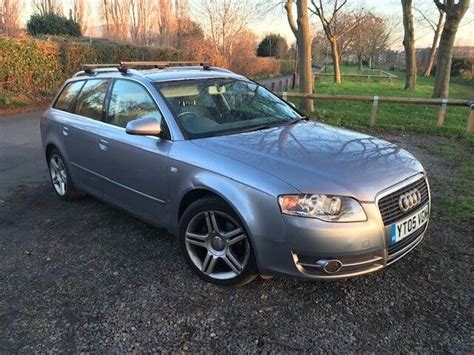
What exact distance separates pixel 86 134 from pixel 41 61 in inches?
528

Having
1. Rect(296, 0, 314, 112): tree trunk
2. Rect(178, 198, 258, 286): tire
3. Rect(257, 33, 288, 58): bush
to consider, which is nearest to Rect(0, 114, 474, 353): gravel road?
Rect(178, 198, 258, 286): tire

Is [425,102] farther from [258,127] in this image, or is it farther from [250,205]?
[250,205]

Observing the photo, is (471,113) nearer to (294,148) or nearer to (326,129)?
(326,129)

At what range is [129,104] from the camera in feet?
14.3

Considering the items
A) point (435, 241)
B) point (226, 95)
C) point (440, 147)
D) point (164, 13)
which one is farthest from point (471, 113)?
point (164, 13)

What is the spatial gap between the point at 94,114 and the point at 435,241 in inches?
142

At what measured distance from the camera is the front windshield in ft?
12.8

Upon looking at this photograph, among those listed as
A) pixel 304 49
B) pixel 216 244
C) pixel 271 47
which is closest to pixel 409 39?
pixel 304 49

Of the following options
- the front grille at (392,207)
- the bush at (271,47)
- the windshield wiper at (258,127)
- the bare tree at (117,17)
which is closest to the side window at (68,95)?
the windshield wiper at (258,127)

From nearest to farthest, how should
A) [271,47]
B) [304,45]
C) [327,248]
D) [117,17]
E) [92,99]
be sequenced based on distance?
[327,248], [92,99], [304,45], [117,17], [271,47]

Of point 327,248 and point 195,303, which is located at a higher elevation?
point 327,248

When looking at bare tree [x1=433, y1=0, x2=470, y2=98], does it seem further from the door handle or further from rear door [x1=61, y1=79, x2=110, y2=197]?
the door handle

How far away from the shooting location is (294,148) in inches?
138

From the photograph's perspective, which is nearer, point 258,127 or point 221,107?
point 258,127
